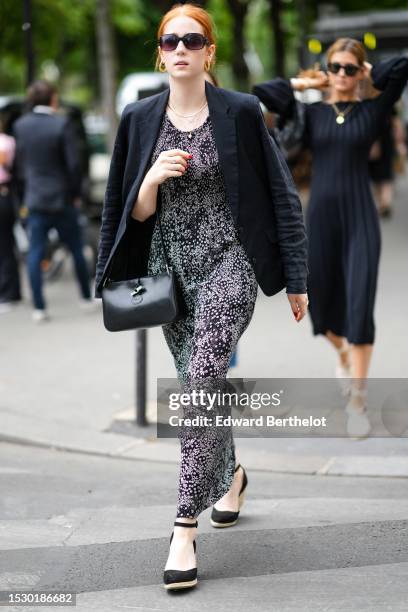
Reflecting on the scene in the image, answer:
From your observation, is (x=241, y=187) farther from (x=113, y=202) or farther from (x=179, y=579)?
(x=179, y=579)

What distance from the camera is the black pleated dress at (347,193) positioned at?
6082mm

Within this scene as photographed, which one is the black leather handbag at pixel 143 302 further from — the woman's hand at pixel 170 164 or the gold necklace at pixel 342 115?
the gold necklace at pixel 342 115

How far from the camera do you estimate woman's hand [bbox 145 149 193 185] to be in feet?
13.3

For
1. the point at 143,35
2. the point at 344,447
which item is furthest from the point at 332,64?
the point at 143,35

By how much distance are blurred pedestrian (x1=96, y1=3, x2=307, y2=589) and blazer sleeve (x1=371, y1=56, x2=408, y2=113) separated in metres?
1.86

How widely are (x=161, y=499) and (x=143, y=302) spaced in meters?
1.34

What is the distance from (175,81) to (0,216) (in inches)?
270

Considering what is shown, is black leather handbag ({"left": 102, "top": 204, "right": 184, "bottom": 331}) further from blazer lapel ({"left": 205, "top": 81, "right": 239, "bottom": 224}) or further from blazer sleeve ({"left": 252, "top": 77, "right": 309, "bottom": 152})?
blazer sleeve ({"left": 252, "top": 77, "right": 309, "bottom": 152})

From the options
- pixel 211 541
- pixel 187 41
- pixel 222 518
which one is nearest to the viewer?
pixel 187 41

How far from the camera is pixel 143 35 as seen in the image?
3784 cm

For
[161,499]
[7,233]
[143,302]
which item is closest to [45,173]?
[7,233]

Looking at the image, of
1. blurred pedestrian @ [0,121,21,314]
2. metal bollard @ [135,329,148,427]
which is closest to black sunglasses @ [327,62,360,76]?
metal bollard @ [135,329,148,427]

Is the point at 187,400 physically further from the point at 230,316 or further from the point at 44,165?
the point at 44,165

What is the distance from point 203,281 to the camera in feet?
14.1
